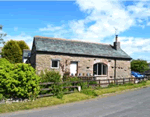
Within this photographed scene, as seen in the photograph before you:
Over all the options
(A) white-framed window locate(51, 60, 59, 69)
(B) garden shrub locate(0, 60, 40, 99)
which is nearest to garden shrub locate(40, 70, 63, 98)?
(B) garden shrub locate(0, 60, 40, 99)

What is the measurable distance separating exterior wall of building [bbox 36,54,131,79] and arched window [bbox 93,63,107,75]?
511mm

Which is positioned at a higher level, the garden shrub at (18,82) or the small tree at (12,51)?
the small tree at (12,51)

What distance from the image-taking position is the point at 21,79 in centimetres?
961

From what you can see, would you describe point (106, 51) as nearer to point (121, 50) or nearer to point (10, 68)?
point (121, 50)

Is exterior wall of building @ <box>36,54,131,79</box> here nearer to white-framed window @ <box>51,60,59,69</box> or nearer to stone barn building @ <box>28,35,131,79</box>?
stone barn building @ <box>28,35,131,79</box>

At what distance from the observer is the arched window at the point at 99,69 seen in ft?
63.9

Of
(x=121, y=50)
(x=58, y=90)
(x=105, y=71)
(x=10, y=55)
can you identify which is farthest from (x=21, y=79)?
(x=10, y=55)

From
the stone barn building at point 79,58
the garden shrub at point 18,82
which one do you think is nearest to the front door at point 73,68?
the stone barn building at point 79,58

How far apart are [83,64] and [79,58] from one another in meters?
0.88

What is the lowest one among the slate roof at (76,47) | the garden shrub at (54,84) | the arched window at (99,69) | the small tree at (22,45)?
the garden shrub at (54,84)

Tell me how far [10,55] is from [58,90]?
26.0 meters

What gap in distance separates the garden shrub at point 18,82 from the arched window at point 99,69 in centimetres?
1060

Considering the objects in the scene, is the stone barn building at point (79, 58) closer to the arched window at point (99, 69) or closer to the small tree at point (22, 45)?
the arched window at point (99, 69)

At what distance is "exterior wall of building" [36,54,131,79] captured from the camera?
16.2m
